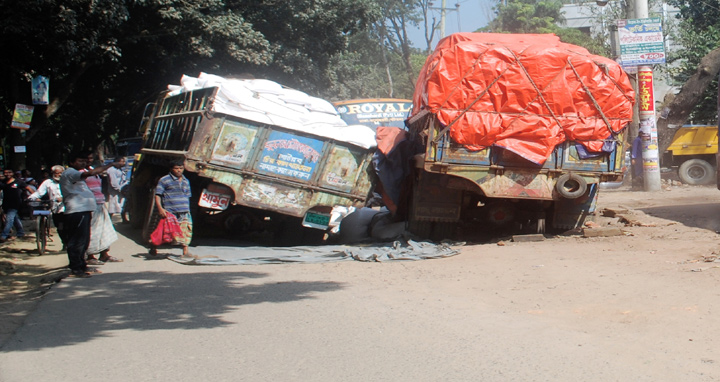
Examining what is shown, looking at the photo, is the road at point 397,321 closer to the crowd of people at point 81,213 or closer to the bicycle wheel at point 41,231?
the crowd of people at point 81,213

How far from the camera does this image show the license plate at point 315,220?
1098 cm

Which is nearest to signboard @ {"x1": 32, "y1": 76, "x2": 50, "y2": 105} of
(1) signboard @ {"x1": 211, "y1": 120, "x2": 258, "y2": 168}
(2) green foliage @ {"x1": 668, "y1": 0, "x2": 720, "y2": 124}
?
(1) signboard @ {"x1": 211, "y1": 120, "x2": 258, "y2": 168}

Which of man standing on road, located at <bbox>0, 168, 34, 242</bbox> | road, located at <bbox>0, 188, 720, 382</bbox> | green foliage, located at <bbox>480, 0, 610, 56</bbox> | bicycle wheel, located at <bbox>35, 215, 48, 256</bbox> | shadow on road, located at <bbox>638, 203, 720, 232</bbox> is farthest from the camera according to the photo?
green foliage, located at <bbox>480, 0, 610, 56</bbox>

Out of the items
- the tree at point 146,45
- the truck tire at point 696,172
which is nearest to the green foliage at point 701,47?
the truck tire at point 696,172

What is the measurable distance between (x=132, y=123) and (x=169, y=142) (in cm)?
1854

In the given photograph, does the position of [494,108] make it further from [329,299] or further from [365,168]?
[329,299]

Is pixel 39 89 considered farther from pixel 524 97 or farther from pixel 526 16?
pixel 526 16

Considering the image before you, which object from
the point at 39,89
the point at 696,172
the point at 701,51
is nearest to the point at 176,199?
the point at 39,89

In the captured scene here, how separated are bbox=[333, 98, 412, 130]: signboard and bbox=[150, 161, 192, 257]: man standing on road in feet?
19.3

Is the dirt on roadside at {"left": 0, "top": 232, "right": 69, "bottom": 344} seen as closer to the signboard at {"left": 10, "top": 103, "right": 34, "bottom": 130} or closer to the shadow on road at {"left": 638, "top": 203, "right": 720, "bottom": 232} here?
the signboard at {"left": 10, "top": 103, "right": 34, "bottom": 130}

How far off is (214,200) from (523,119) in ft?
14.4

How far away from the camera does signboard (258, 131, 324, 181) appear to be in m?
10.7

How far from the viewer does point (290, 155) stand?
10.8 m

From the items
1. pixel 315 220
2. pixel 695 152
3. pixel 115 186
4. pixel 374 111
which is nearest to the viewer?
pixel 315 220
